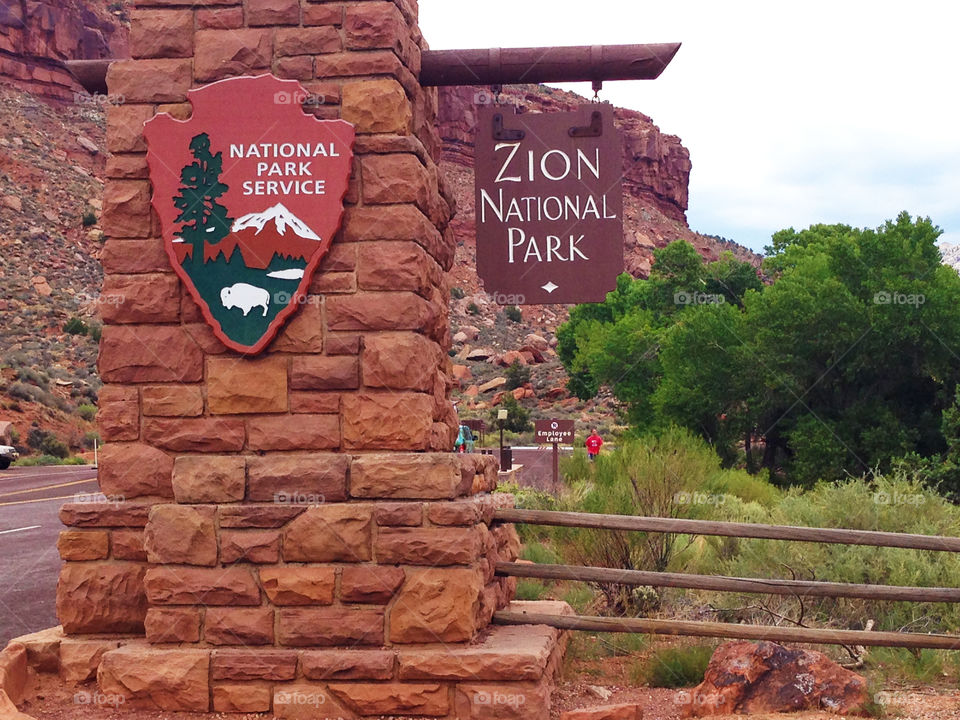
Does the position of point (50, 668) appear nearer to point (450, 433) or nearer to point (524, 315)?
point (450, 433)

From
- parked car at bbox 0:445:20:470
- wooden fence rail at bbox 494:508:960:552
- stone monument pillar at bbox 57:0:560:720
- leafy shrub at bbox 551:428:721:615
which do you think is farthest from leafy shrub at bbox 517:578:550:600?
parked car at bbox 0:445:20:470

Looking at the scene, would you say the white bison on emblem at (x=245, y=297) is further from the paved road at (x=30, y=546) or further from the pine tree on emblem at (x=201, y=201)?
the paved road at (x=30, y=546)

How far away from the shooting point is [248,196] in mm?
5367

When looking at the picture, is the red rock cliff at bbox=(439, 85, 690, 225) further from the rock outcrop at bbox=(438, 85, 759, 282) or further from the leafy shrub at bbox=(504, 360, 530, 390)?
the leafy shrub at bbox=(504, 360, 530, 390)

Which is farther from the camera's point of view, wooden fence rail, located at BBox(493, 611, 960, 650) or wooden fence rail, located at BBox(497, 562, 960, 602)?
wooden fence rail, located at BBox(497, 562, 960, 602)

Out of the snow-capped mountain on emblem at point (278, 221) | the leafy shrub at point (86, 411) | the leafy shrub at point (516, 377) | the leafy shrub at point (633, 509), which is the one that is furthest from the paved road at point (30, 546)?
the leafy shrub at point (516, 377)

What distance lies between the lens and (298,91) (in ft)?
17.6

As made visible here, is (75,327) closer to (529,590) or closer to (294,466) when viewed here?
(529,590)

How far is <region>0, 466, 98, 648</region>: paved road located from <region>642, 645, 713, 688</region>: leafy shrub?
15.9 ft

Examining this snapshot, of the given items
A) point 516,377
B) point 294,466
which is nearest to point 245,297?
point 294,466

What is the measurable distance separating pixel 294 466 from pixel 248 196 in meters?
1.48

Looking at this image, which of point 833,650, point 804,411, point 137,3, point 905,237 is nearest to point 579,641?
point 833,650

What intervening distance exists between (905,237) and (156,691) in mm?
19132

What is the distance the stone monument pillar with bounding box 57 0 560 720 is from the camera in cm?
509
